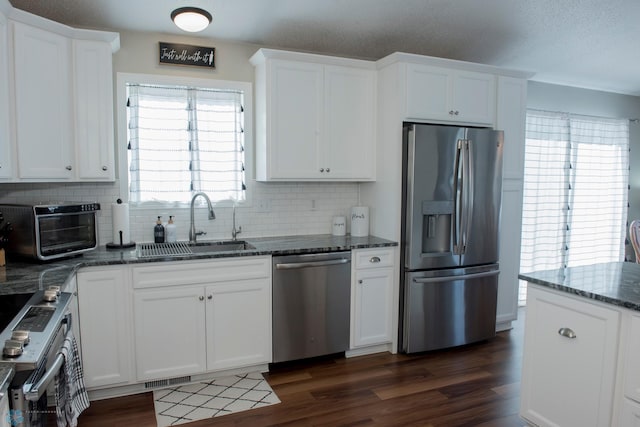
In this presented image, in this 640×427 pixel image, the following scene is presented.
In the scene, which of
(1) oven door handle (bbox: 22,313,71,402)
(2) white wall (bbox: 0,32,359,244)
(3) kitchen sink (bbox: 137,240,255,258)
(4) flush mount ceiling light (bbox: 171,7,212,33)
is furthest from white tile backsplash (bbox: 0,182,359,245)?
(1) oven door handle (bbox: 22,313,71,402)

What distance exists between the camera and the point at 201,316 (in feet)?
9.45

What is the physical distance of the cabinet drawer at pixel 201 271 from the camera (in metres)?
2.74

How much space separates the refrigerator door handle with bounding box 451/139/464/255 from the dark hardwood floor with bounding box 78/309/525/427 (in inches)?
36.7

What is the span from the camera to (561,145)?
4918 millimetres

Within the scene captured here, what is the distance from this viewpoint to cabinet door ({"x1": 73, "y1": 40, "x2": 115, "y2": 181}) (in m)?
2.78

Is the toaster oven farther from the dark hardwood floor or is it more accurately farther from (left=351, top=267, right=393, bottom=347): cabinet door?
(left=351, top=267, right=393, bottom=347): cabinet door

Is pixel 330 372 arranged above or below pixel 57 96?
below

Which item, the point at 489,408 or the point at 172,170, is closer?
the point at 489,408

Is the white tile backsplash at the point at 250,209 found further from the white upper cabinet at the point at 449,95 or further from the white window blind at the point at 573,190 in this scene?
the white window blind at the point at 573,190

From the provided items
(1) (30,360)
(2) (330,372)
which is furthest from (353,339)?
(1) (30,360)

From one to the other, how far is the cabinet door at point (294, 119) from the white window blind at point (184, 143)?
0.41 m

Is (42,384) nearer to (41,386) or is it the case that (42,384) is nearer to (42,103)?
(41,386)

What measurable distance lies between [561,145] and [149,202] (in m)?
4.44

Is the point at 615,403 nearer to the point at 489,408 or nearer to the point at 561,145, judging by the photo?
the point at 489,408
